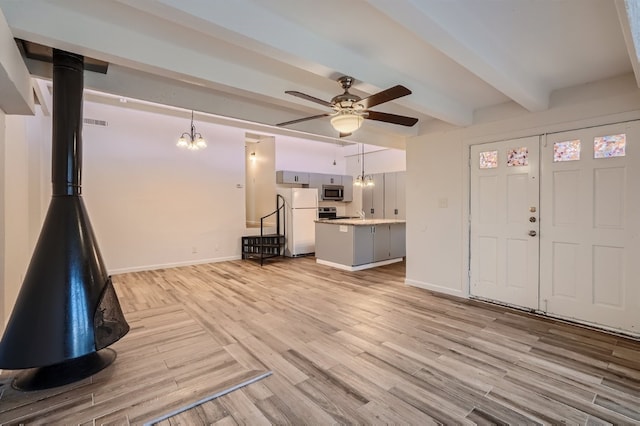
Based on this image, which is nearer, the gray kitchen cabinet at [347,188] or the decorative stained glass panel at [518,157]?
the decorative stained glass panel at [518,157]

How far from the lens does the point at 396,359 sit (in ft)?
8.53

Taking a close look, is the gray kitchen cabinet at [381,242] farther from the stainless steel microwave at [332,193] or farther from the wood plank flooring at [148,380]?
the wood plank flooring at [148,380]

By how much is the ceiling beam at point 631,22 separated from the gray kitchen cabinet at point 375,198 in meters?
6.50

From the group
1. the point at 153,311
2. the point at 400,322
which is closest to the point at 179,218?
the point at 153,311

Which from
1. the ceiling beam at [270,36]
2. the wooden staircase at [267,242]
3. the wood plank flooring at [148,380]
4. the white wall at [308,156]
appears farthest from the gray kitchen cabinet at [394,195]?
the wood plank flooring at [148,380]

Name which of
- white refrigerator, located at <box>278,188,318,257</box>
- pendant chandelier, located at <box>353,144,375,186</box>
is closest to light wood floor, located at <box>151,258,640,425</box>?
white refrigerator, located at <box>278,188,318,257</box>

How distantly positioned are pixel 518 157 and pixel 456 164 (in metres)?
0.77

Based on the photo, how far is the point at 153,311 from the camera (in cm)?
384

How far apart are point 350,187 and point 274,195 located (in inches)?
102

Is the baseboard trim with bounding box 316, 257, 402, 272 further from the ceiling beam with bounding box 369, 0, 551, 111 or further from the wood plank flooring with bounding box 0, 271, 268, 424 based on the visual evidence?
the ceiling beam with bounding box 369, 0, 551, 111

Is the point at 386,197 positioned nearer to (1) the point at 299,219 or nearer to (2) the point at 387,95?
(1) the point at 299,219

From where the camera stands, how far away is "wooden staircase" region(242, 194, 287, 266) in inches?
284

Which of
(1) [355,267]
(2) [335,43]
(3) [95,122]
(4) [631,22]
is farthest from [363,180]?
(4) [631,22]

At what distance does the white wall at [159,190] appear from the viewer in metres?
5.63
